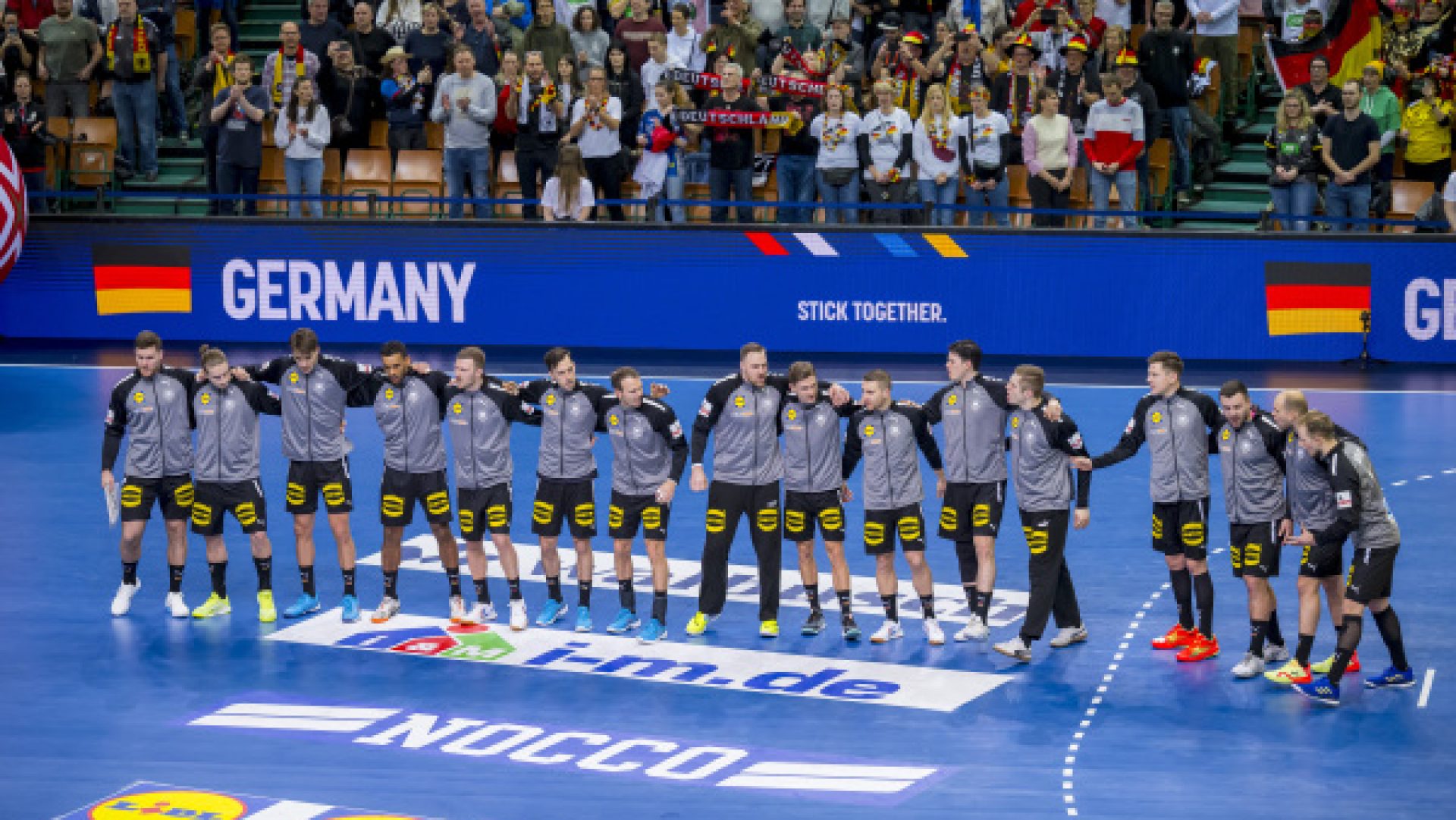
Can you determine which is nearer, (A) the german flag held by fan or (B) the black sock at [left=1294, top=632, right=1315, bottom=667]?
(B) the black sock at [left=1294, top=632, right=1315, bottom=667]

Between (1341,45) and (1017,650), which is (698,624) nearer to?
(1017,650)

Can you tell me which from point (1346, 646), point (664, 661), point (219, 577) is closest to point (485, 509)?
point (664, 661)

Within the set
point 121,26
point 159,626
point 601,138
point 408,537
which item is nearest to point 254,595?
point 159,626

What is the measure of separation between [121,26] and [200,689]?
16.9m

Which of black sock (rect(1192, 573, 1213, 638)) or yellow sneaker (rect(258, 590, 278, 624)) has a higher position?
black sock (rect(1192, 573, 1213, 638))

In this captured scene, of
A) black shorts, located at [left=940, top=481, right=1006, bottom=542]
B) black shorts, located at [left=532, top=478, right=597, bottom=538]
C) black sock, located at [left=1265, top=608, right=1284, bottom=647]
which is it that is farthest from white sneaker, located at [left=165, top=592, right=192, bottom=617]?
black sock, located at [left=1265, top=608, right=1284, bottom=647]

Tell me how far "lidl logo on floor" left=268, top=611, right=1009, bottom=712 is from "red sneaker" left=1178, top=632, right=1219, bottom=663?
1470 millimetres

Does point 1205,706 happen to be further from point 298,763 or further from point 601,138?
point 601,138

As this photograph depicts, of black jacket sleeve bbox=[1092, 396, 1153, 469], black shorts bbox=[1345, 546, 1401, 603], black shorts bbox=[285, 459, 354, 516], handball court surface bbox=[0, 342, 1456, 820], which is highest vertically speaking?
black jacket sleeve bbox=[1092, 396, 1153, 469]

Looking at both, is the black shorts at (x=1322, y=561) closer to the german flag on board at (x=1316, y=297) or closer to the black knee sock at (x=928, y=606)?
the black knee sock at (x=928, y=606)

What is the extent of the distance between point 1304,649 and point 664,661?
476 centimetres

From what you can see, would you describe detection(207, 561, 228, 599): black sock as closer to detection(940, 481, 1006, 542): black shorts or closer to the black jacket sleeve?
detection(940, 481, 1006, 542): black shorts

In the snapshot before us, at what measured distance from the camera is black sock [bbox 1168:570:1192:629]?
1595cm

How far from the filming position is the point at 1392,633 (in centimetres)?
1479
